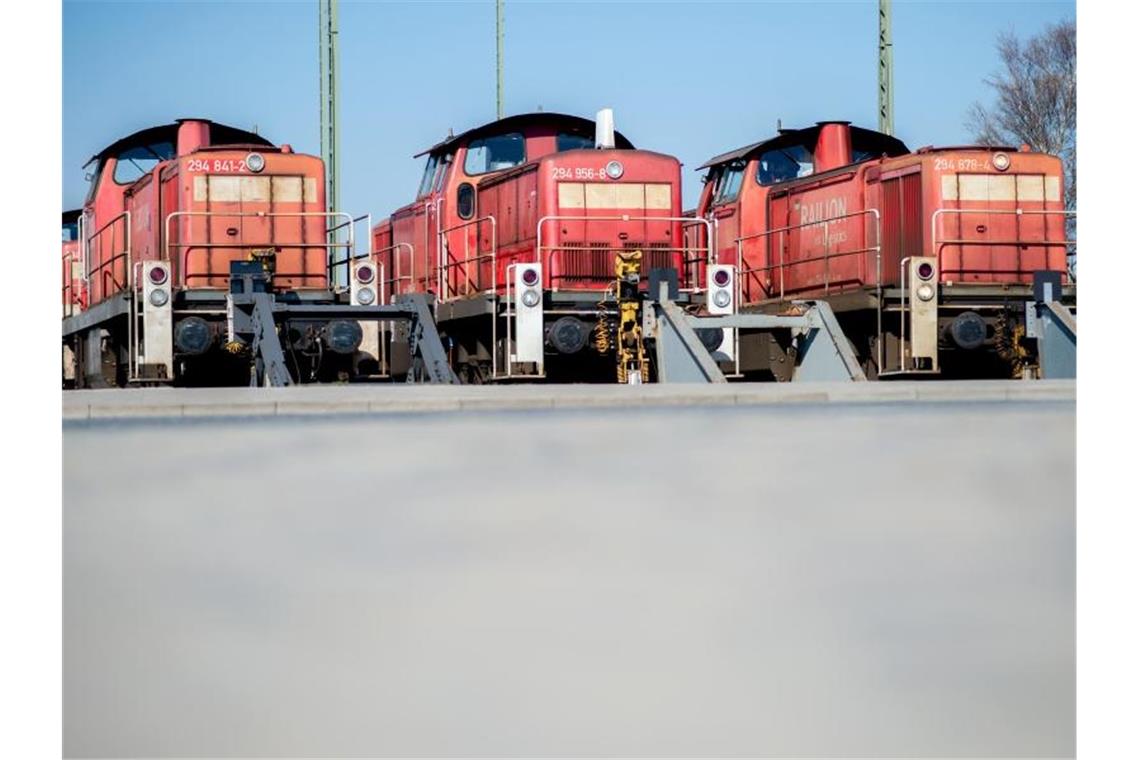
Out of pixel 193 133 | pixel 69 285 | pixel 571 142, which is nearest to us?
pixel 193 133

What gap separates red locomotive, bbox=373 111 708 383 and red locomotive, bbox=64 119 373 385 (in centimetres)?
108

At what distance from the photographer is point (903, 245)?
14.1 metres

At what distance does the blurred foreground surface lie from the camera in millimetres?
2387

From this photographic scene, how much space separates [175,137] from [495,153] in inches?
132

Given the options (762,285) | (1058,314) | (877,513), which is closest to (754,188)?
(762,285)

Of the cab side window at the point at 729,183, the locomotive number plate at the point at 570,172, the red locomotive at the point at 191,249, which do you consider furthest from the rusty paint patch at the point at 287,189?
the cab side window at the point at 729,183

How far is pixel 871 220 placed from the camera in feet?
46.9

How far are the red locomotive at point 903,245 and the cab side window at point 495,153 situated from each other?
2.43m

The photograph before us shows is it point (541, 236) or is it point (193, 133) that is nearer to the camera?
point (541, 236)

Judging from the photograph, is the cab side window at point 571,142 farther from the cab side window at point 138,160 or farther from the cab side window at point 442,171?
the cab side window at point 138,160

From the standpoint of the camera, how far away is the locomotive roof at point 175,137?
49.6 ft

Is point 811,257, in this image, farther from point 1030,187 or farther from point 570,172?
point 570,172

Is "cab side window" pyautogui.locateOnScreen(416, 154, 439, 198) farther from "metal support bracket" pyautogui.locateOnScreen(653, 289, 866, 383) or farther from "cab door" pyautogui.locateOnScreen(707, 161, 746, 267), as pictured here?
"metal support bracket" pyautogui.locateOnScreen(653, 289, 866, 383)

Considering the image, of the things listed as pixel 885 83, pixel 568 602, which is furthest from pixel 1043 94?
pixel 568 602
